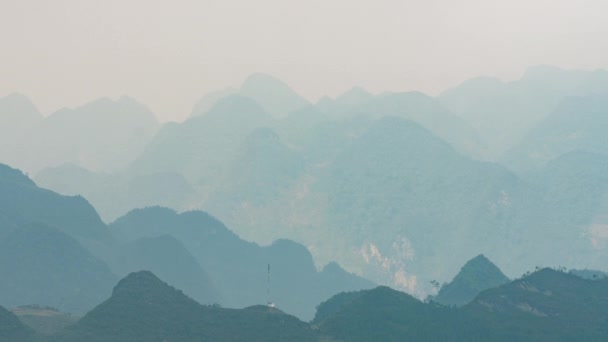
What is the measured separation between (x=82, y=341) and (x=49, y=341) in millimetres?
5754

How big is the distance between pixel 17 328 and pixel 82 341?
12466 millimetres

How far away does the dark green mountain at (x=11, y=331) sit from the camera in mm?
193387

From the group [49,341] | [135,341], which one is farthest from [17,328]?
[135,341]

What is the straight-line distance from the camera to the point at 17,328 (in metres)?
198

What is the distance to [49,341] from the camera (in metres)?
195

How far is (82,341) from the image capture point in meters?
196

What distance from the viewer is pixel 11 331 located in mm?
195750

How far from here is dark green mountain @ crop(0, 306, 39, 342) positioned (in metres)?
193

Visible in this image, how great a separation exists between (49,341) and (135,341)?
1524cm

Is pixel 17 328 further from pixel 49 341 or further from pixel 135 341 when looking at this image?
pixel 135 341

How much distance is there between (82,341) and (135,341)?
953 cm
